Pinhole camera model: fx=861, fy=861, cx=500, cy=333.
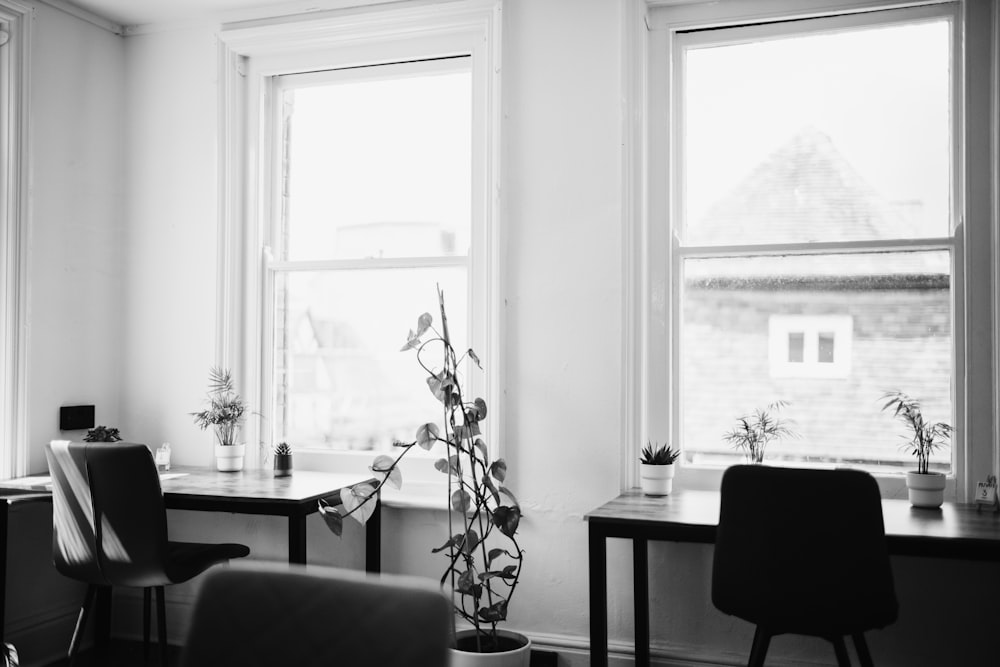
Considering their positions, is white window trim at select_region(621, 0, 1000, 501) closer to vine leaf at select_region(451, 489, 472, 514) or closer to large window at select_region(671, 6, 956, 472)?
large window at select_region(671, 6, 956, 472)

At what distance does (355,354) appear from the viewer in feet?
11.9

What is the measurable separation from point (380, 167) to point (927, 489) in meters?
2.39

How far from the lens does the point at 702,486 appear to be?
314 cm

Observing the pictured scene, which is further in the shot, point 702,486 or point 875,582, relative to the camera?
point 702,486

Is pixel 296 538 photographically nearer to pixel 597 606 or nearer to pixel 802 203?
pixel 597 606

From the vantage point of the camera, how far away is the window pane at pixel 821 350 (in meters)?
2.95

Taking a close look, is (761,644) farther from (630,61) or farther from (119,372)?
(119,372)

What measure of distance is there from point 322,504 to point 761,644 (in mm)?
1482

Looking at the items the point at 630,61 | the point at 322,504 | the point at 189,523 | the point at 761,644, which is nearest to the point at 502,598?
the point at 322,504

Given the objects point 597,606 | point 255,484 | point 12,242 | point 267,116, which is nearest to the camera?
point 597,606

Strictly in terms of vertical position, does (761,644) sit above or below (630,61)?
below

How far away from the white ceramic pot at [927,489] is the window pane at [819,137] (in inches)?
33.0

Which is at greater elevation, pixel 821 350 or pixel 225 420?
pixel 821 350

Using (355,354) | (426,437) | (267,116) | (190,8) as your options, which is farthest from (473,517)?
(190,8)
